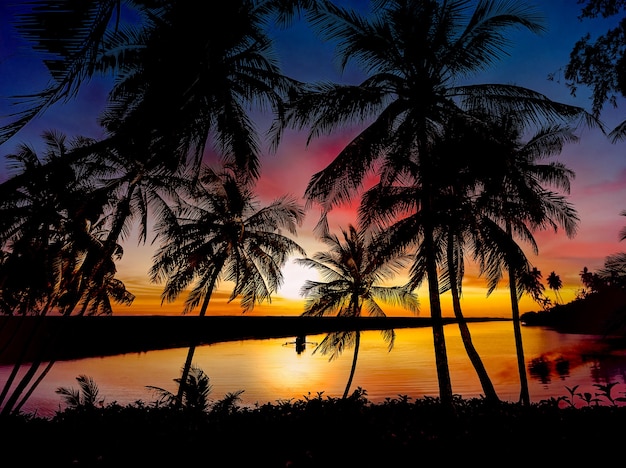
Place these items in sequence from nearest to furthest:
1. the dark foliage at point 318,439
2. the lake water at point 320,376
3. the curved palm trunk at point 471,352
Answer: the dark foliage at point 318,439, the curved palm trunk at point 471,352, the lake water at point 320,376

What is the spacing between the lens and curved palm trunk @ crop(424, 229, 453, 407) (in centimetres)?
1027

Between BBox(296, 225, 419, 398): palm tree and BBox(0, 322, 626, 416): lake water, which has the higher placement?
BBox(296, 225, 419, 398): palm tree

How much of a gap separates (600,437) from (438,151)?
24.9 ft

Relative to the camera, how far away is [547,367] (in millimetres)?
28234

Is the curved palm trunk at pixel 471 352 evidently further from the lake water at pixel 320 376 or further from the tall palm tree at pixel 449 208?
the lake water at pixel 320 376

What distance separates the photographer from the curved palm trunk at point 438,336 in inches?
404

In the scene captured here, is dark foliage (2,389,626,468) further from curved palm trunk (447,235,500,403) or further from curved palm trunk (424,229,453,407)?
curved palm trunk (447,235,500,403)

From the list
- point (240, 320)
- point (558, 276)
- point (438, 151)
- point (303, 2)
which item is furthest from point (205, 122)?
point (558, 276)

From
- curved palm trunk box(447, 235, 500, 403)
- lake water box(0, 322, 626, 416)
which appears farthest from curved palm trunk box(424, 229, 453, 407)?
lake water box(0, 322, 626, 416)

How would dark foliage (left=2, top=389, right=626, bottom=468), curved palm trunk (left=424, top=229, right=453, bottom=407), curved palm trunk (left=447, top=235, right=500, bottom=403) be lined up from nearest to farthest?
dark foliage (left=2, top=389, right=626, bottom=468) < curved palm trunk (left=424, top=229, right=453, bottom=407) < curved palm trunk (left=447, top=235, right=500, bottom=403)

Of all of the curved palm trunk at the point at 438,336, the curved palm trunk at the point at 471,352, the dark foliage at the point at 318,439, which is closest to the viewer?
the dark foliage at the point at 318,439

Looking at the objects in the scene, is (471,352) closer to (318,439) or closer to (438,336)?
(438,336)

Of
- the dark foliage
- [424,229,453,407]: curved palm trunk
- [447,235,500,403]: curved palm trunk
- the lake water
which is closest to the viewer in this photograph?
the dark foliage

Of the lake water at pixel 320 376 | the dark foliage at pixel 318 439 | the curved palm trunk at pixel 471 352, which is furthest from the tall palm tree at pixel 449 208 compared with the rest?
the lake water at pixel 320 376
